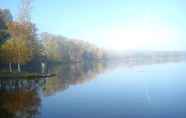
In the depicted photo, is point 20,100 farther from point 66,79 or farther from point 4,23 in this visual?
point 4,23

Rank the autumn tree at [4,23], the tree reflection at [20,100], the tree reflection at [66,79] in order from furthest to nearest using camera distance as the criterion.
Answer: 1. the autumn tree at [4,23]
2. the tree reflection at [66,79]
3. the tree reflection at [20,100]

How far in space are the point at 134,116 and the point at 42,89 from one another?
19.9m

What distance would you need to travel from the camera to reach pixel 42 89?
1516 inches

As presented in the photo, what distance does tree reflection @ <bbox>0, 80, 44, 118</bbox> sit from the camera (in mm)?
23594

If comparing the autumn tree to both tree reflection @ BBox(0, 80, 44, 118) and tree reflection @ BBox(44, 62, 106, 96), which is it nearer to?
tree reflection @ BBox(44, 62, 106, 96)

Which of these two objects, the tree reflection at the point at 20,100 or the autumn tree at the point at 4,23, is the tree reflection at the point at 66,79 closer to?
the tree reflection at the point at 20,100

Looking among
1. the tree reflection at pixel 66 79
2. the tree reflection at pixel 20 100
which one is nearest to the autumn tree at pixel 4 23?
the tree reflection at pixel 66 79

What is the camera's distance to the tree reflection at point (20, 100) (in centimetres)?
2359

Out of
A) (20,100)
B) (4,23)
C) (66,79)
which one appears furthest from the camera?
(4,23)

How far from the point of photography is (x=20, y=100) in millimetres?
29984

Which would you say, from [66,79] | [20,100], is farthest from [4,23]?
[20,100]

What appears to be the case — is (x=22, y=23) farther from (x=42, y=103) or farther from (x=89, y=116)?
(x=89, y=116)

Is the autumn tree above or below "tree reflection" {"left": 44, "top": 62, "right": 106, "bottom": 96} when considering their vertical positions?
above

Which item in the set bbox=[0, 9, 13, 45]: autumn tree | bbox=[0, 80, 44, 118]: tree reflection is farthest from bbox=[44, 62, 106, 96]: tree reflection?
bbox=[0, 9, 13, 45]: autumn tree
